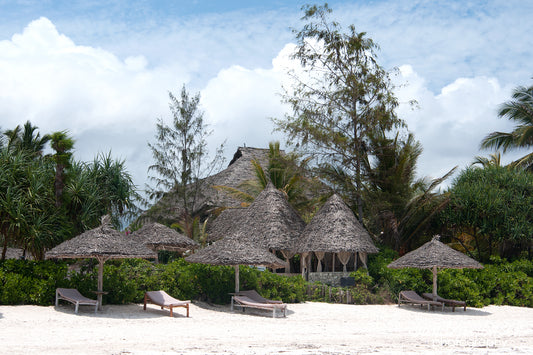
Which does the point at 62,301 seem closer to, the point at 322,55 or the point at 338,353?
the point at 338,353

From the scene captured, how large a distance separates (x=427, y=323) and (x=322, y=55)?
47.1 ft

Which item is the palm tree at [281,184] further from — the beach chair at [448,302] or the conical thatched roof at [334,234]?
the beach chair at [448,302]

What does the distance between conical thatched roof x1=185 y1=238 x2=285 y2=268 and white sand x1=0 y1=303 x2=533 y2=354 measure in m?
1.38

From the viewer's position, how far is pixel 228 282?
16.4 m

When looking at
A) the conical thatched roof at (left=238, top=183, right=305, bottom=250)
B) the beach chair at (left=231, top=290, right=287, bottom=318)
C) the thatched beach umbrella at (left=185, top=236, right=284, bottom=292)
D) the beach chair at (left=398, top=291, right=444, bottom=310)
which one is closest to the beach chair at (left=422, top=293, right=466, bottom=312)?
the beach chair at (left=398, top=291, right=444, bottom=310)

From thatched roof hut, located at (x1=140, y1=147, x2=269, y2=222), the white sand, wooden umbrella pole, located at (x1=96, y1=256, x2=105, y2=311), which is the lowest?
the white sand

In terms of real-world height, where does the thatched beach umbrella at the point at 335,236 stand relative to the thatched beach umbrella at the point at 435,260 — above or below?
above

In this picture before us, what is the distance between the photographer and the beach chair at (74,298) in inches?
519

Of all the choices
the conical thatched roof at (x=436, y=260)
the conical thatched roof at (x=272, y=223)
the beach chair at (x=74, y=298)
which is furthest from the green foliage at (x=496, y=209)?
the beach chair at (x=74, y=298)

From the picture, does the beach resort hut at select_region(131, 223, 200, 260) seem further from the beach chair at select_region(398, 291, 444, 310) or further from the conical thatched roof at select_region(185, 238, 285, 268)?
the beach chair at select_region(398, 291, 444, 310)

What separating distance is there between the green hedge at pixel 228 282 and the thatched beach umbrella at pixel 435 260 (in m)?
1.40

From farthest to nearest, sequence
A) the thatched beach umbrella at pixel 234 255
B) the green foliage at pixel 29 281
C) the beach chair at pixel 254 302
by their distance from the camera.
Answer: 1. the thatched beach umbrella at pixel 234 255
2. the beach chair at pixel 254 302
3. the green foliage at pixel 29 281

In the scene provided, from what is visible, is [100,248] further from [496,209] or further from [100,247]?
[496,209]

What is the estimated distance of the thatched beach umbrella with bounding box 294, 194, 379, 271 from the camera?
63.9ft
